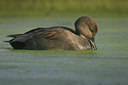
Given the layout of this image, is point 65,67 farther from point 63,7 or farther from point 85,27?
point 63,7

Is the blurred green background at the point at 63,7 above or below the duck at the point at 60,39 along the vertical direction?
below

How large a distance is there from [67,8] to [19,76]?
12.7 metres

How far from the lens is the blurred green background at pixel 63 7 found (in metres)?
15.9

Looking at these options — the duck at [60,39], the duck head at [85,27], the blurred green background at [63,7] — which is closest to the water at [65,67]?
the duck at [60,39]

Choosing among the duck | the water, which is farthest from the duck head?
the water

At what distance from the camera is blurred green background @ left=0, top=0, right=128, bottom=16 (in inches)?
627

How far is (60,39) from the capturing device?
6.31m

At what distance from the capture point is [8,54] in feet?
19.9

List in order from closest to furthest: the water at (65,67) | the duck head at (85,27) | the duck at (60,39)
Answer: the water at (65,67) → the duck at (60,39) → the duck head at (85,27)

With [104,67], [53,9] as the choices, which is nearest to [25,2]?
[53,9]

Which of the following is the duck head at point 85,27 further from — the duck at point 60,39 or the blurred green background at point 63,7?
the blurred green background at point 63,7

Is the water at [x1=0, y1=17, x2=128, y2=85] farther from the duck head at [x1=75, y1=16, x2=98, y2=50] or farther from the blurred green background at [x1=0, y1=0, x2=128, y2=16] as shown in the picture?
the blurred green background at [x1=0, y1=0, x2=128, y2=16]

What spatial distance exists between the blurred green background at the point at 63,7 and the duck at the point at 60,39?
353 inches

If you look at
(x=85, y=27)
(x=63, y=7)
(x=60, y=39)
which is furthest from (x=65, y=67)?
(x=63, y=7)
